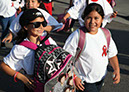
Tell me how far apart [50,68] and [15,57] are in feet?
1.46

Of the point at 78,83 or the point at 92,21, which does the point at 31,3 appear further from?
the point at 78,83

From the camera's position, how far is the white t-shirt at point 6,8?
224 inches

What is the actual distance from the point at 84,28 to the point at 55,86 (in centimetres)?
91

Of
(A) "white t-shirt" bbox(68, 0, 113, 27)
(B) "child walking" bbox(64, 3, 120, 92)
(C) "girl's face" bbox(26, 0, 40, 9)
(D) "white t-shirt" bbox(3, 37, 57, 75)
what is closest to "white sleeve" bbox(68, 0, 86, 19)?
(A) "white t-shirt" bbox(68, 0, 113, 27)

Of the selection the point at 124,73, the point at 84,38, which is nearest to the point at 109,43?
the point at 84,38

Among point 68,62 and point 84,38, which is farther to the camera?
point 84,38

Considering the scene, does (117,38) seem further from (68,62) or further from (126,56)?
(68,62)

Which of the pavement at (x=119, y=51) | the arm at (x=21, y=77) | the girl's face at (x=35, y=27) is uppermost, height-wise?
the girl's face at (x=35, y=27)

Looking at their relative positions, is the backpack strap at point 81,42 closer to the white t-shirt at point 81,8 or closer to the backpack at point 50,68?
the backpack at point 50,68

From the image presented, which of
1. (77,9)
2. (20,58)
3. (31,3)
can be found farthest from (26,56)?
(77,9)

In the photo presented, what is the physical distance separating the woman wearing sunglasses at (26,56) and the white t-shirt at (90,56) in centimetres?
44

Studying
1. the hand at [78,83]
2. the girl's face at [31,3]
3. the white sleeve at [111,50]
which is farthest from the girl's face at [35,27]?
the girl's face at [31,3]

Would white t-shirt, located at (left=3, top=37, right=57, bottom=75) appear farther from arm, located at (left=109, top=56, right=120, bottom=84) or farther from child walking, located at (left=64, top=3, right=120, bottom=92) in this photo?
arm, located at (left=109, top=56, right=120, bottom=84)

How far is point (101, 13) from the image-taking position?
271cm
